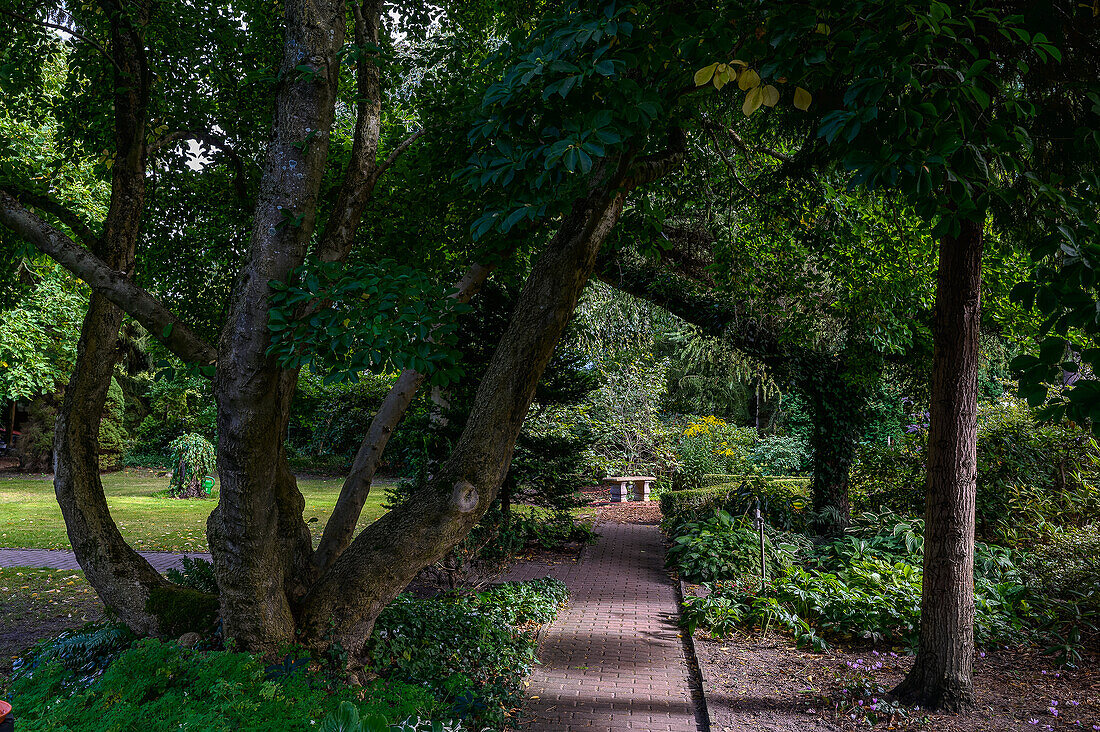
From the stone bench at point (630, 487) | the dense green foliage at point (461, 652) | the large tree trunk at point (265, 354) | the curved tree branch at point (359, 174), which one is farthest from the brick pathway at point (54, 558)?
the stone bench at point (630, 487)

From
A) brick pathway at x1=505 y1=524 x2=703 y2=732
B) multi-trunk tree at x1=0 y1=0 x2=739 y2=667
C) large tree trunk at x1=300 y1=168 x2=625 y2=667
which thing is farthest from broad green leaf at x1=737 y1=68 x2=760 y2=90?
brick pathway at x1=505 y1=524 x2=703 y2=732

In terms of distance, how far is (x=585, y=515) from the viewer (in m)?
16.7

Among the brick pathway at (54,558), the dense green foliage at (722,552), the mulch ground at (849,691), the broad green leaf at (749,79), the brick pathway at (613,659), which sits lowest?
the brick pathway at (54,558)

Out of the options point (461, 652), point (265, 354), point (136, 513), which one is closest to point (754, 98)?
point (265, 354)

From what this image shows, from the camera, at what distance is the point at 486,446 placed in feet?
14.5

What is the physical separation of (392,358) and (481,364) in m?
6.82

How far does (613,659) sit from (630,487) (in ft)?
45.5

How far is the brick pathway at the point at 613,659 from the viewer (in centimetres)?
486

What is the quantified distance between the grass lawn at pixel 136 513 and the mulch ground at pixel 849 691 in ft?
28.8

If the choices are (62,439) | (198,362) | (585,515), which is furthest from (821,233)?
(585,515)

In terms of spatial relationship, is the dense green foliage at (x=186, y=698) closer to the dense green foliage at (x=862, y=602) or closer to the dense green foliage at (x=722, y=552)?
the dense green foliage at (x=862, y=602)

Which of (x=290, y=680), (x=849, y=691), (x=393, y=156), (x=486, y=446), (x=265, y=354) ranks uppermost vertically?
(x=393, y=156)

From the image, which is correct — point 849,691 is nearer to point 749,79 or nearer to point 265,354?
point 749,79

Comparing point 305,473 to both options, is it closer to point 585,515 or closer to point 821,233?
point 585,515
